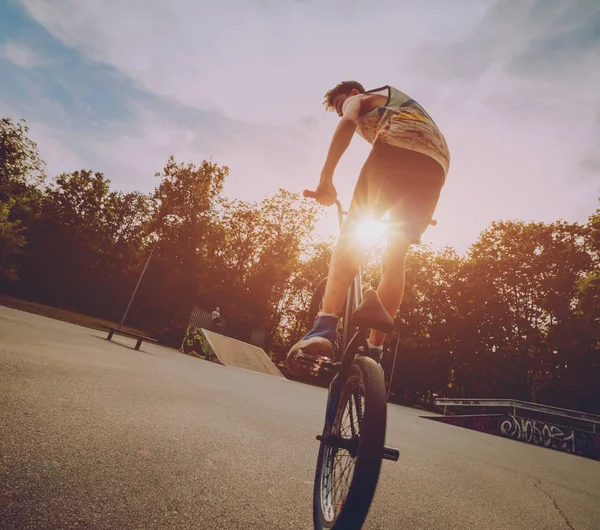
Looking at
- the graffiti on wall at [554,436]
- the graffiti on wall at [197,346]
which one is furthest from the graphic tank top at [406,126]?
the graffiti on wall at [554,436]

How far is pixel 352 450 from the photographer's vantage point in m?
1.49

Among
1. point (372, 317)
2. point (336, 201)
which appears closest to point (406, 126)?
point (336, 201)

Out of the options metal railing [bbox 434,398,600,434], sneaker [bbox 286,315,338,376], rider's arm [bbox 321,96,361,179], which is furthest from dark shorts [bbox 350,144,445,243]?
metal railing [bbox 434,398,600,434]

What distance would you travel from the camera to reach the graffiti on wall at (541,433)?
1405cm

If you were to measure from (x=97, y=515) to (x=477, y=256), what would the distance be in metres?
33.4

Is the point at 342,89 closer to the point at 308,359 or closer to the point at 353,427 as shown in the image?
the point at 308,359

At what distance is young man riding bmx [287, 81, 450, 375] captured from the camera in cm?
188

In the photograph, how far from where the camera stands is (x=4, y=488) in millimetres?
1172

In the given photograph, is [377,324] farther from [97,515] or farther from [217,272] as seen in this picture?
[217,272]

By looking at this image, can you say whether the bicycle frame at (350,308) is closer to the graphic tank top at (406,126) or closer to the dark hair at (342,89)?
the graphic tank top at (406,126)

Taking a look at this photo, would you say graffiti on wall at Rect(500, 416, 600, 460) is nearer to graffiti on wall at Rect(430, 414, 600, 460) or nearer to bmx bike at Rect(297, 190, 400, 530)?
graffiti on wall at Rect(430, 414, 600, 460)

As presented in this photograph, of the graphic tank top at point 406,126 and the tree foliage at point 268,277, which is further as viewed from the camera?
the tree foliage at point 268,277

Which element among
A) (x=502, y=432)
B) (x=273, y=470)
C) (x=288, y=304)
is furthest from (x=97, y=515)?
(x=288, y=304)

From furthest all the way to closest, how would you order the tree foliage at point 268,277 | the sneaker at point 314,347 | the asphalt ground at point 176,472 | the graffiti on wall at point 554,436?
the tree foliage at point 268,277 → the graffiti on wall at point 554,436 → the sneaker at point 314,347 → the asphalt ground at point 176,472
